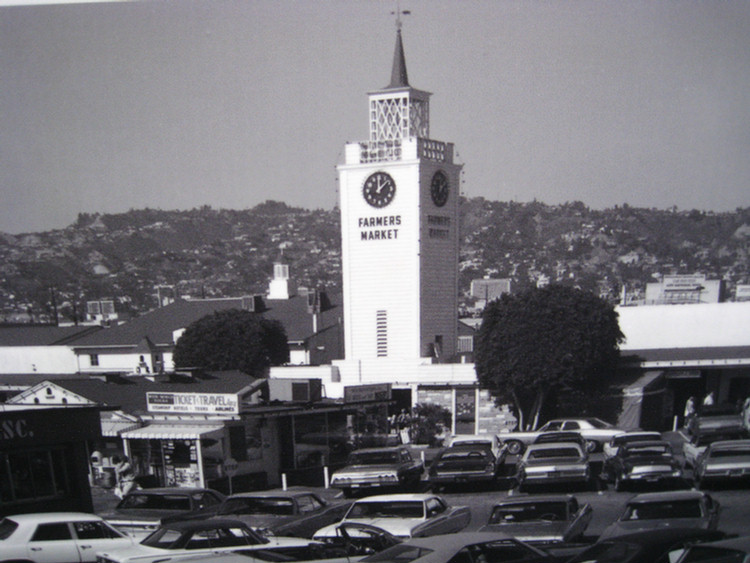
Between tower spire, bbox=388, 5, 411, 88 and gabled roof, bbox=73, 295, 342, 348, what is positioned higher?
tower spire, bbox=388, 5, 411, 88

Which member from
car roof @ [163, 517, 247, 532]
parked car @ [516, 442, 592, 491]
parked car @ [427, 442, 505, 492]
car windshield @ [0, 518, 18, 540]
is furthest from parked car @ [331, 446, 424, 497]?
car windshield @ [0, 518, 18, 540]

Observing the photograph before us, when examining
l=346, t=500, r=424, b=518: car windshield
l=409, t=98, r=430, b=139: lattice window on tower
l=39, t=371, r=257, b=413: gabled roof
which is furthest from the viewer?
l=409, t=98, r=430, b=139: lattice window on tower

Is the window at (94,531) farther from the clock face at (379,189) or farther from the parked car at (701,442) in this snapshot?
the clock face at (379,189)

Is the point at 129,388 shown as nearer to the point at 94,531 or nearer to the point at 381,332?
the point at 94,531

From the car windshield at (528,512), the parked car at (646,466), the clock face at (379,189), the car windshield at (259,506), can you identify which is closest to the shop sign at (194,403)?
the car windshield at (259,506)

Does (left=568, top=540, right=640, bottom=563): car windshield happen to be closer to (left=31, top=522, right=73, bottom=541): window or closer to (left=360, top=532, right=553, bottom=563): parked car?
(left=360, top=532, right=553, bottom=563): parked car

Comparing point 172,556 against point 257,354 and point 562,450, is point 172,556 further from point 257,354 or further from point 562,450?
point 257,354
